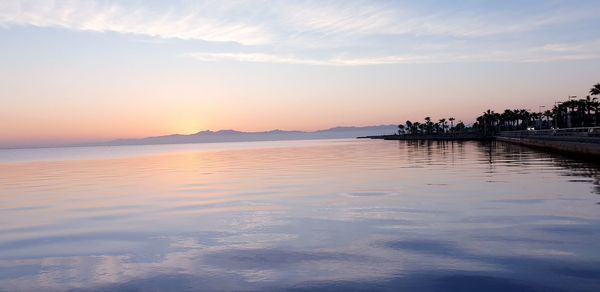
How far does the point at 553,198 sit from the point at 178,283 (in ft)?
49.7

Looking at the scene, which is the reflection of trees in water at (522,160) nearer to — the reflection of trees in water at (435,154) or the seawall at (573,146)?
the reflection of trees in water at (435,154)

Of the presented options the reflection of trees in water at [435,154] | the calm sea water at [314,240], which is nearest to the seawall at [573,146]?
the reflection of trees in water at [435,154]

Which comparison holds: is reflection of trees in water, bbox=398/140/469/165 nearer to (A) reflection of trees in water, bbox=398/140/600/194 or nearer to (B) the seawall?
(A) reflection of trees in water, bbox=398/140/600/194

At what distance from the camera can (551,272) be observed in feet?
28.4

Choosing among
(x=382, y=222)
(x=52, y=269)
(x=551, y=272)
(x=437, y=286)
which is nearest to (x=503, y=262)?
(x=551, y=272)

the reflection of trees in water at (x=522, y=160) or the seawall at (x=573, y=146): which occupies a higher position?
the seawall at (x=573, y=146)

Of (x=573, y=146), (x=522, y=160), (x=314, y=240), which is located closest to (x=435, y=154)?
(x=573, y=146)

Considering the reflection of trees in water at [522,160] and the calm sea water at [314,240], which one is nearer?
the calm sea water at [314,240]

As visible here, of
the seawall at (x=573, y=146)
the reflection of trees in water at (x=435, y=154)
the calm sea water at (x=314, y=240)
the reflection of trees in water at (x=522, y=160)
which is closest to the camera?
the calm sea water at (x=314, y=240)

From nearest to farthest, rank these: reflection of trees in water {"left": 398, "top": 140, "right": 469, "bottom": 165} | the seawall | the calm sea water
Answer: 1. the calm sea water
2. the seawall
3. reflection of trees in water {"left": 398, "top": 140, "right": 469, "bottom": 165}

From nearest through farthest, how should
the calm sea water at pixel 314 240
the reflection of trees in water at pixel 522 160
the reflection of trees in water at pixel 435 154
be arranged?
1. the calm sea water at pixel 314 240
2. the reflection of trees in water at pixel 522 160
3. the reflection of trees in water at pixel 435 154

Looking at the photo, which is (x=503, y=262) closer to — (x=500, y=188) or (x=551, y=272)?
(x=551, y=272)

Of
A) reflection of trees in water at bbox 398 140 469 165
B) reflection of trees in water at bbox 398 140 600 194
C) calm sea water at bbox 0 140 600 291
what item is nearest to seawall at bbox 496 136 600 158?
reflection of trees in water at bbox 398 140 600 194

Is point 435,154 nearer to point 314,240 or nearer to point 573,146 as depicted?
point 573,146
